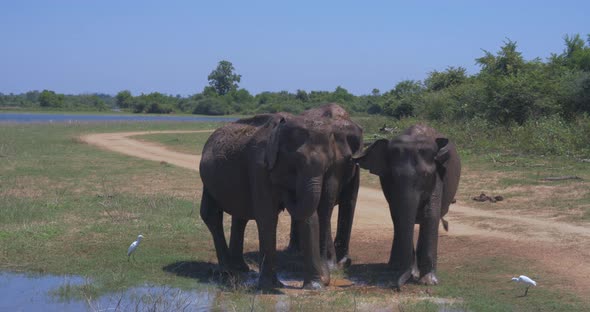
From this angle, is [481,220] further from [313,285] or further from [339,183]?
[313,285]

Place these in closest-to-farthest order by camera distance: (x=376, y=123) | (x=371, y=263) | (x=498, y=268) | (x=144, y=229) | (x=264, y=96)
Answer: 1. (x=498, y=268)
2. (x=371, y=263)
3. (x=144, y=229)
4. (x=376, y=123)
5. (x=264, y=96)

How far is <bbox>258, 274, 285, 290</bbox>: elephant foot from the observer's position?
997cm

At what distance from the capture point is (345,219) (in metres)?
11.3

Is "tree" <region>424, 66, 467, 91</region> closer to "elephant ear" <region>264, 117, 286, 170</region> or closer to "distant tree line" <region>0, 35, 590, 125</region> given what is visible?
"distant tree line" <region>0, 35, 590, 125</region>

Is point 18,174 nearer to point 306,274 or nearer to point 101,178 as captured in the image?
point 101,178

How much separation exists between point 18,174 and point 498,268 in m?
15.4

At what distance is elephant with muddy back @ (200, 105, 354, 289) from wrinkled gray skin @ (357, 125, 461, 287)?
0.52 m

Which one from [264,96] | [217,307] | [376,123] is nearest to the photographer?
[217,307]

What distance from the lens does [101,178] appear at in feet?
70.5

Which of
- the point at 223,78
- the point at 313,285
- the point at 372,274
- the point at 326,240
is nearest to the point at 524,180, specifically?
the point at 372,274

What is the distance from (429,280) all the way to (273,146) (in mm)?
2630

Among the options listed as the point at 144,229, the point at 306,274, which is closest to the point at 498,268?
the point at 306,274

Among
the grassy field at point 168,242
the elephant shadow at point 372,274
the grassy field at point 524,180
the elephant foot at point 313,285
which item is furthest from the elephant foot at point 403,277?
the grassy field at point 524,180

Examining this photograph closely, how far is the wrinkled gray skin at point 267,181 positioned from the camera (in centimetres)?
927
